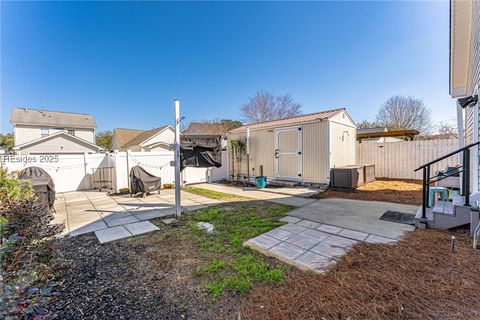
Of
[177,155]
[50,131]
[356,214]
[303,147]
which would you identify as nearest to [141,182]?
[177,155]

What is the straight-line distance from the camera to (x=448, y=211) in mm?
3164

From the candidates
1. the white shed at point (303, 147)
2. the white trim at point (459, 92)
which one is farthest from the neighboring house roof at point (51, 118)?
the white trim at point (459, 92)

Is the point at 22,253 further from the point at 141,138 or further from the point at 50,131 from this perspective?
the point at 50,131

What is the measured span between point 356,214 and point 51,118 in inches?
948

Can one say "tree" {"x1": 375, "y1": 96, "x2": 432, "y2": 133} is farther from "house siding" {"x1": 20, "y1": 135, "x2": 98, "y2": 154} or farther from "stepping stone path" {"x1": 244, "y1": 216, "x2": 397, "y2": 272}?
Answer: "house siding" {"x1": 20, "y1": 135, "x2": 98, "y2": 154}

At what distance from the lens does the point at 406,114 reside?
1933 centimetres

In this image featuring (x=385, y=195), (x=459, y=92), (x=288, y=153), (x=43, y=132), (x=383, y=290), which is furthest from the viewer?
(x=43, y=132)

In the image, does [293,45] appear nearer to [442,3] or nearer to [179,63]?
[442,3]

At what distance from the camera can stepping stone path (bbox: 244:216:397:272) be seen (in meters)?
2.38

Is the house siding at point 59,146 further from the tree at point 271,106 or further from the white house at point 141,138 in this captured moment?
the tree at point 271,106

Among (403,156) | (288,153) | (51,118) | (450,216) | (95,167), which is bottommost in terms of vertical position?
(450,216)

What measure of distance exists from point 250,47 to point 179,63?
11.4ft

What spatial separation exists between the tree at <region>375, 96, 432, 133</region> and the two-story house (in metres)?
26.8

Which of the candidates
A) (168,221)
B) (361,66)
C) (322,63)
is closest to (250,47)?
(322,63)
